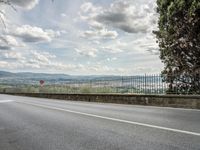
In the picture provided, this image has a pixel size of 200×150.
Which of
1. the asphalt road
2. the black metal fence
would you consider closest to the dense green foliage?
the black metal fence

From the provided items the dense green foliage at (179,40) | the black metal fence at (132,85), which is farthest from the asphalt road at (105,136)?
the dense green foliage at (179,40)

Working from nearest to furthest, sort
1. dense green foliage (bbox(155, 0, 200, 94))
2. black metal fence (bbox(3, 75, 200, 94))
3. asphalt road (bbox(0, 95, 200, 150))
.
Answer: asphalt road (bbox(0, 95, 200, 150)) → black metal fence (bbox(3, 75, 200, 94)) → dense green foliage (bbox(155, 0, 200, 94))

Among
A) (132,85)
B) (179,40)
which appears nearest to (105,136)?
(132,85)

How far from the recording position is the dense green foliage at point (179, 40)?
16.8 m

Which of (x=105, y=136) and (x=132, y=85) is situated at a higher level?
(x=132, y=85)

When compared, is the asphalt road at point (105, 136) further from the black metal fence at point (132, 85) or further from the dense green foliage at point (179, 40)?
the dense green foliage at point (179, 40)

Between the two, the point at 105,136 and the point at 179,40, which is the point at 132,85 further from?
the point at 105,136

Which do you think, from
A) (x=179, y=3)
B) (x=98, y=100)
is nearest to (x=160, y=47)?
(x=179, y=3)

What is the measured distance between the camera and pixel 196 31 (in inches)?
695

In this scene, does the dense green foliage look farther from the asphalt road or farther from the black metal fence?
the asphalt road

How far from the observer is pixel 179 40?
1830 centimetres

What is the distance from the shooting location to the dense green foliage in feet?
55.1

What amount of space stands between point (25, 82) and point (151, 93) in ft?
106

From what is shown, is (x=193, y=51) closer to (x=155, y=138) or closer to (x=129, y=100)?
(x=129, y=100)
